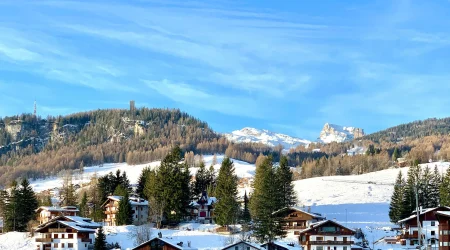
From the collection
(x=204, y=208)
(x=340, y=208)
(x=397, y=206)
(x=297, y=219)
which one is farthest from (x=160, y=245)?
(x=340, y=208)

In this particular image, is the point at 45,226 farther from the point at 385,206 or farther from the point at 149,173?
the point at 385,206

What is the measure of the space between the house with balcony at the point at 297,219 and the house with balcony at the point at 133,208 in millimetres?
25114

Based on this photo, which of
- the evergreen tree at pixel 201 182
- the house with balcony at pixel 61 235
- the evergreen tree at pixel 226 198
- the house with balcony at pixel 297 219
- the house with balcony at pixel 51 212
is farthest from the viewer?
the evergreen tree at pixel 201 182

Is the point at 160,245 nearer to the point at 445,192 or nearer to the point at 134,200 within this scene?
the point at 134,200

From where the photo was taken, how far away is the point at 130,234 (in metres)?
86.7

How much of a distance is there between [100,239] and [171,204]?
72.0ft

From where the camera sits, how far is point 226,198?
92.9m

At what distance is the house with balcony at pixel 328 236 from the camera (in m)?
79.8

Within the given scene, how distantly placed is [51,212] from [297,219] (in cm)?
4156

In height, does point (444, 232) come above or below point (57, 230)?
above

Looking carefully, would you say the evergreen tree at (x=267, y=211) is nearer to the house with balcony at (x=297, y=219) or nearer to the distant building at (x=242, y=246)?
the house with balcony at (x=297, y=219)

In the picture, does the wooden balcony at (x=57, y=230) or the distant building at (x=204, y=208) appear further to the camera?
the distant building at (x=204, y=208)

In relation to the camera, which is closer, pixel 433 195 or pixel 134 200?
pixel 433 195

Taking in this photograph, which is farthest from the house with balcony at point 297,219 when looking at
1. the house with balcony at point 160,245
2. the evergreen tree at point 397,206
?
the house with balcony at point 160,245
